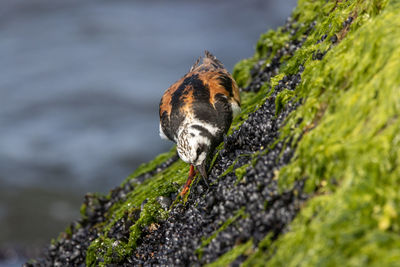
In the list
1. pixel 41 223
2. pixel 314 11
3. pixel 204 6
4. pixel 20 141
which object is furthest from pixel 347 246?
pixel 204 6

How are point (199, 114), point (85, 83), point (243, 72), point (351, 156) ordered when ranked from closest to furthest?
point (351, 156)
point (199, 114)
point (243, 72)
point (85, 83)

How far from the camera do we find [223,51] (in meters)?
19.1

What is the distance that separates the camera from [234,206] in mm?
3910

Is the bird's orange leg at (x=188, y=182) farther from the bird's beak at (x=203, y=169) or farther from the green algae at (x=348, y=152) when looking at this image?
the green algae at (x=348, y=152)

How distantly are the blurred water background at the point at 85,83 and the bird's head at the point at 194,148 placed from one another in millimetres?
7070

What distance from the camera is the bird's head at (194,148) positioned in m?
5.45

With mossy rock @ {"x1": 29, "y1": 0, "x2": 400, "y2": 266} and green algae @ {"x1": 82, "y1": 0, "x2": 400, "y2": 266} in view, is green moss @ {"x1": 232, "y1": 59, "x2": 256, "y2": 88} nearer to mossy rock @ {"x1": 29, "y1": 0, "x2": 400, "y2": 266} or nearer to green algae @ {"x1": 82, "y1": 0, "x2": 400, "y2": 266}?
mossy rock @ {"x1": 29, "y1": 0, "x2": 400, "y2": 266}

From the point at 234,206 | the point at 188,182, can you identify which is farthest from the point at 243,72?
the point at 234,206

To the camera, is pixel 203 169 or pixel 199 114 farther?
pixel 199 114

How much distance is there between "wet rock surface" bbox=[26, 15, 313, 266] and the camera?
347 centimetres

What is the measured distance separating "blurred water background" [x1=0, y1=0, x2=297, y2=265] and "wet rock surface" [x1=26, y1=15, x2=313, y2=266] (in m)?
7.22

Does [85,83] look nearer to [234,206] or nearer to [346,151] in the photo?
[234,206]

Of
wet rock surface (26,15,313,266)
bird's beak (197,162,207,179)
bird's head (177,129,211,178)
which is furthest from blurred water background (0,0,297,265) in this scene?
bird's beak (197,162,207,179)

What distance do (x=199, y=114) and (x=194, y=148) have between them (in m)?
0.66
